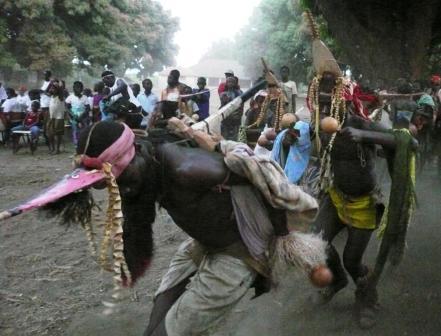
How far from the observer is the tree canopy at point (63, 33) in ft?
59.2

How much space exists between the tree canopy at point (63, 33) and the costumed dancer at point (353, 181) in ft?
52.2

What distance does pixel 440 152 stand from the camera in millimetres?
9141

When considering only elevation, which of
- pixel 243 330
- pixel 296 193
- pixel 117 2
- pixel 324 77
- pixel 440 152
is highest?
pixel 117 2

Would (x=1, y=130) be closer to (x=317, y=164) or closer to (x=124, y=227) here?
(x=317, y=164)

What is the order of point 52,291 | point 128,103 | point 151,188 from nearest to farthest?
point 151,188
point 52,291
point 128,103

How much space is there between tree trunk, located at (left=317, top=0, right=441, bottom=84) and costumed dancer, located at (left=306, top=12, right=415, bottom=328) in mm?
7260

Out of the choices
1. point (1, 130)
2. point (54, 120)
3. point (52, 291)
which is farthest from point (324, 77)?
point (1, 130)

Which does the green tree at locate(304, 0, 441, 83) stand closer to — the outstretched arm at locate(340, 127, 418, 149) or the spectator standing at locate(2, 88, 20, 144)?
the spectator standing at locate(2, 88, 20, 144)

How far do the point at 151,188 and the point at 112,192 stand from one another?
225 millimetres

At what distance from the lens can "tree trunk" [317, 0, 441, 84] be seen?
10.9 meters

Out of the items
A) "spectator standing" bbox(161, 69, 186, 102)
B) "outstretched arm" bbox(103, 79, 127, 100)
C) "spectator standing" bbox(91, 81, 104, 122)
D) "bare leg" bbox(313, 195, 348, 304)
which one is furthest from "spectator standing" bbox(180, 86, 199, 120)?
"bare leg" bbox(313, 195, 348, 304)

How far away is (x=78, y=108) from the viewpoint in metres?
12.7

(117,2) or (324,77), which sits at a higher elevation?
(117,2)

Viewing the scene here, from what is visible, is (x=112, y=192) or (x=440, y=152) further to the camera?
(x=440, y=152)
